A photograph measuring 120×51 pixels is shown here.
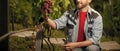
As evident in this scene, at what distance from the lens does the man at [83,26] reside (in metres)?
3.24

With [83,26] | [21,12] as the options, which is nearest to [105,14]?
[21,12]

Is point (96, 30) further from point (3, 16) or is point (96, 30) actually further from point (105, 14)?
point (105, 14)

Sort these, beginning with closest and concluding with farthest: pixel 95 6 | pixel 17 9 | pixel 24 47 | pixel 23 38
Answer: pixel 24 47 → pixel 23 38 → pixel 17 9 → pixel 95 6

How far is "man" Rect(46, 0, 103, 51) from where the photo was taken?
324 cm

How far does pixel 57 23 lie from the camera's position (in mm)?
3334

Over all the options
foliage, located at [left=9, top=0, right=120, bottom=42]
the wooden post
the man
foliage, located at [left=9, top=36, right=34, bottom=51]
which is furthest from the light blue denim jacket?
foliage, located at [left=9, top=0, right=120, bottom=42]

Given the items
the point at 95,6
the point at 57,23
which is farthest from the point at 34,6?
the point at 95,6

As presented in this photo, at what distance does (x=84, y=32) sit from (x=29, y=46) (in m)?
4.09

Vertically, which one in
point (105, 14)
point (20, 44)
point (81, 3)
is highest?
point (81, 3)

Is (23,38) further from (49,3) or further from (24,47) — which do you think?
(49,3)

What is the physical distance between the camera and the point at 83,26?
10.8 feet

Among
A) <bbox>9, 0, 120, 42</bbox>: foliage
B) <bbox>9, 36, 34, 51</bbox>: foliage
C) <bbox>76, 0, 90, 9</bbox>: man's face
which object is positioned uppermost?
<bbox>76, 0, 90, 9</bbox>: man's face

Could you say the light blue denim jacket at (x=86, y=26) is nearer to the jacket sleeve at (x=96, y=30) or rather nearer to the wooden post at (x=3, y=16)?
the jacket sleeve at (x=96, y=30)

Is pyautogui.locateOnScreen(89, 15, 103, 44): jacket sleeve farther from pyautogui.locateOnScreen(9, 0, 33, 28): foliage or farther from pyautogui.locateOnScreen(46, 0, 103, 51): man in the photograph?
pyautogui.locateOnScreen(9, 0, 33, 28): foliage
